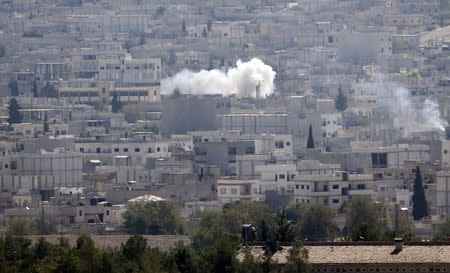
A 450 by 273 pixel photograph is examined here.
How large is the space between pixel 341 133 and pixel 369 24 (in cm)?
4471

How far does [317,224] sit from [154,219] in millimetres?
6587

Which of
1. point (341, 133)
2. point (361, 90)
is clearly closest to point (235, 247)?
point (341, 133)

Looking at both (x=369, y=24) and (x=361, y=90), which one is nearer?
(x=361, y=90)

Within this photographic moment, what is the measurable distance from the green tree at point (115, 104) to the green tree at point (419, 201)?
131ft

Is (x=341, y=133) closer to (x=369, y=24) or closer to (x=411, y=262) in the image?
(x=369, y=24)

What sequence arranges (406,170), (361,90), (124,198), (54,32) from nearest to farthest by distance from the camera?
(124,198), (406,170), (361,90), (54,32)

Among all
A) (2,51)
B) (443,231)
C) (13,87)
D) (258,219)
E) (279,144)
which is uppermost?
(2,51)

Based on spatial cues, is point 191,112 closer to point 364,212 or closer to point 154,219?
point 154,219

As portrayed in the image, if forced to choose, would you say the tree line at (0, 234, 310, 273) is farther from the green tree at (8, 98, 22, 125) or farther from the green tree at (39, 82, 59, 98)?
the green tree at (39, 82, 59, 98)

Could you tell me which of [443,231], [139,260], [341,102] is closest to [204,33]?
[341,102]

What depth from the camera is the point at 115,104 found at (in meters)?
137

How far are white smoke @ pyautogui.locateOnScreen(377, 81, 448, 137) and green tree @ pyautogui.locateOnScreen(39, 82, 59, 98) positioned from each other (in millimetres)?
11943

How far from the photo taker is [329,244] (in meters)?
63.8

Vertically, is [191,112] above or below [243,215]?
above
